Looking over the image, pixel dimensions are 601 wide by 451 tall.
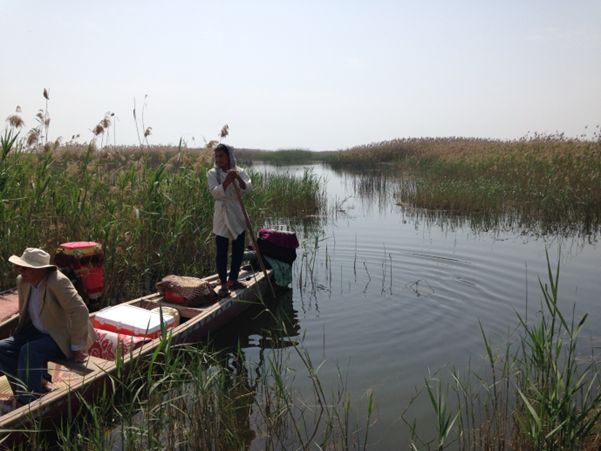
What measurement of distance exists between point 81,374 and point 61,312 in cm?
52

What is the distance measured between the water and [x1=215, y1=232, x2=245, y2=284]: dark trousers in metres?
0.68

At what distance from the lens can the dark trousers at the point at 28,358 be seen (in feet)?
12.8

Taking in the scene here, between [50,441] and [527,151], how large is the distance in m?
17.0

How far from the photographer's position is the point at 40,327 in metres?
4.18

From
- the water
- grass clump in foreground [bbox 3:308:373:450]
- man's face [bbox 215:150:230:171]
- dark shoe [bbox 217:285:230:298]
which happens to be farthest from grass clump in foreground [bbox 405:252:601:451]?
man's face [bbox 215:150:230:171]

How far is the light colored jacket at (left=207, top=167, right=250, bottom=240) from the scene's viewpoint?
658cm

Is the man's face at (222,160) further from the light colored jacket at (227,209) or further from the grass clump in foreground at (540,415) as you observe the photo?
the grass clump in foreground at (540,415)

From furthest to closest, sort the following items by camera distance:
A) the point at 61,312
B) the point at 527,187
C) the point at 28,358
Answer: the point at 527,187
the point at 61,312
the point at 28,358

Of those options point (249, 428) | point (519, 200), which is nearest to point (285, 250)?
point (249, 428)

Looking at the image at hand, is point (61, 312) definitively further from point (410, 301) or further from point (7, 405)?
point (410, 301)

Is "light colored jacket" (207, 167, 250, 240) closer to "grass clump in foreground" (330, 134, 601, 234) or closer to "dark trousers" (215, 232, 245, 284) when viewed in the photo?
"dark trousers" (215, 232, 245, 284)

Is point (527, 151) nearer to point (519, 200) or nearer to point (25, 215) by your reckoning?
point (519, 200)

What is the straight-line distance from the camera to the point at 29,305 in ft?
13.7

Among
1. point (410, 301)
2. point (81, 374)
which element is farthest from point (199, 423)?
point (410, 301)
